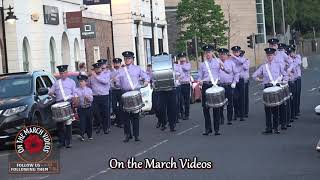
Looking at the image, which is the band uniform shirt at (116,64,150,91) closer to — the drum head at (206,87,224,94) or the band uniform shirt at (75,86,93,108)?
the band uniform shirt at (75,86,93,108)

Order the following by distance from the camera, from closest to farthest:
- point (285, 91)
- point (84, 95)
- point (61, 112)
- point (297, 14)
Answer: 1. point (61, 112)
2. point (285, 91)
3. point (84, 95)
4. point (297, 14)

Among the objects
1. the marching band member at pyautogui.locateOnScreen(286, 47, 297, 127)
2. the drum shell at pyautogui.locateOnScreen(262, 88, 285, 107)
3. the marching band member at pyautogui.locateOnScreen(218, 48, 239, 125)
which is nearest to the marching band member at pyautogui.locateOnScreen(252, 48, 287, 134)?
the drum shell at pyautogui.locateOnScreen(262, 88, 285, 107)

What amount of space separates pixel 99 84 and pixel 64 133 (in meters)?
3.02

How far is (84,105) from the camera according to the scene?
709 inches

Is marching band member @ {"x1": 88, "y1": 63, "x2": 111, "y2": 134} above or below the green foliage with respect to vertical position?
below

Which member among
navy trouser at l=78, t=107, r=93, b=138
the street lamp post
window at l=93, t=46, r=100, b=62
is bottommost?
navy trouser at l=78, t=107, r=93, b=138

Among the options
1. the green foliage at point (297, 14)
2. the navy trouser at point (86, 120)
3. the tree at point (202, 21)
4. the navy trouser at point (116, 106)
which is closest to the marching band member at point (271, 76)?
the navy trouser at point (86, 120)

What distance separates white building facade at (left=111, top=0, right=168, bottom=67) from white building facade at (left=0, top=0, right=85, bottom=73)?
33.1ft

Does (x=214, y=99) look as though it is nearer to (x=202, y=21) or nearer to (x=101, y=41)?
(x=101, y=41)

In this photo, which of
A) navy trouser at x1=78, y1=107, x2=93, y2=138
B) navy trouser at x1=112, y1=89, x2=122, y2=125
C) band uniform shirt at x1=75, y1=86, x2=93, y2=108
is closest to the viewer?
band uniform shirt at x1=75, y1=86, x2=93, y2=108

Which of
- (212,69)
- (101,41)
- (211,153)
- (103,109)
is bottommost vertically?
(211,153)

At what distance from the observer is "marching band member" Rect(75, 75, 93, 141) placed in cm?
1791

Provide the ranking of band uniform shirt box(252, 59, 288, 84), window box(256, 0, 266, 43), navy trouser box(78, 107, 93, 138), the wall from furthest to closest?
window box(256, 0, 266, 43), the wall, navy trouser box(78, 107, 93, 138), band uniform shirt box(252, 59, 288, 84)

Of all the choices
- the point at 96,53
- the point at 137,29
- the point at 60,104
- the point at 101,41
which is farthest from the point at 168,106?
the point at 137,29
